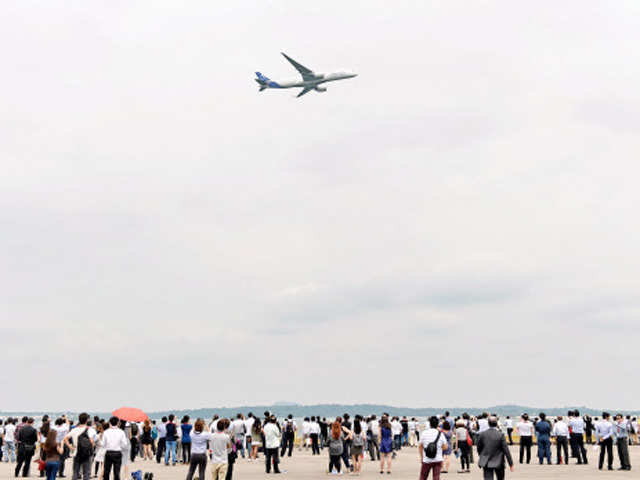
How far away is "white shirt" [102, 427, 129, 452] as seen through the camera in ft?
53.8

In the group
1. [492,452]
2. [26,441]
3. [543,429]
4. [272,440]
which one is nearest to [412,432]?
[543,429]

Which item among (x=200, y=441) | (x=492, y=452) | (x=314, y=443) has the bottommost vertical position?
(x=314, y=443)

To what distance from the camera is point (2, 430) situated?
31266 mm

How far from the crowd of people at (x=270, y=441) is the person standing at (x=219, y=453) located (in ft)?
0.07

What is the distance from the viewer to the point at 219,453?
1720 centimetres

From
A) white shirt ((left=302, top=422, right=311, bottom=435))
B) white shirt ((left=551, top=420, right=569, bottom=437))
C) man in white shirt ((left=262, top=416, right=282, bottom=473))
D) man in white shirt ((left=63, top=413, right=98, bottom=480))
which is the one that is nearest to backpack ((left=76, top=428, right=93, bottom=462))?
man in white shirt ((left=63, top=413, right=98, bottom=480))

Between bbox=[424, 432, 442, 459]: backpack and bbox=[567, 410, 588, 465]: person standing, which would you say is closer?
bbox=[424, 432, 442, 459]: backpack

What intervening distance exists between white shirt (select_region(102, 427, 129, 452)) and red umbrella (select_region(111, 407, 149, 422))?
518cm

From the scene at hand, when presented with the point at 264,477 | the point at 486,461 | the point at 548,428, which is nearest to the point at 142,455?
the point at 264,477

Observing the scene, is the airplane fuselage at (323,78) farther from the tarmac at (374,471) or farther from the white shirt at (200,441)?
the white shirt at (200,441)

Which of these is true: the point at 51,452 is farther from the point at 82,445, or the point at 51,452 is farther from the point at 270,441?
the point at 270,441

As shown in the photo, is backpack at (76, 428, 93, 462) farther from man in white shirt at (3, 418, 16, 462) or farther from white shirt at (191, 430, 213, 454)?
man in white shirt at (3, 418, 16, 462)

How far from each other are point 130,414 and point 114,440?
6067 mm

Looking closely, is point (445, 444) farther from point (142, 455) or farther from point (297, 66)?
point (297, 66)
